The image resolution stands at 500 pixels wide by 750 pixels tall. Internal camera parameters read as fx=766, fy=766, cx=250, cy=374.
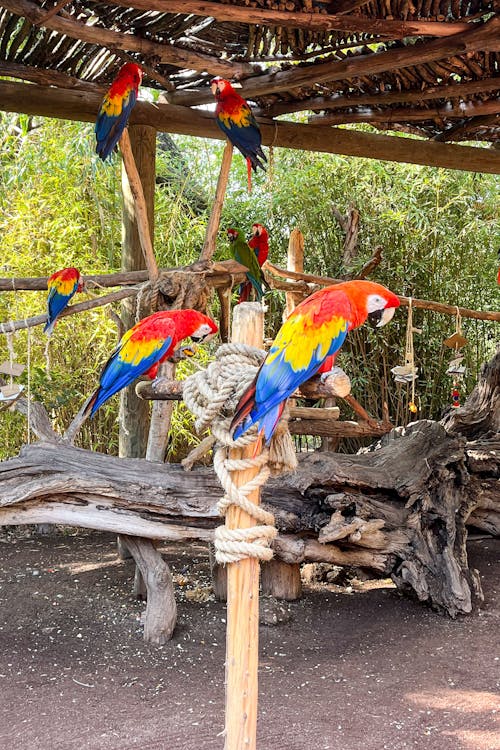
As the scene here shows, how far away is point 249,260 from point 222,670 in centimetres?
159

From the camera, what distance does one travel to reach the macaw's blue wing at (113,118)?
2.39 m

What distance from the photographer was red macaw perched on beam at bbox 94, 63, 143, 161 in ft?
7.82

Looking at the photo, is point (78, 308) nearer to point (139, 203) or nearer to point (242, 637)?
point (139, 203)

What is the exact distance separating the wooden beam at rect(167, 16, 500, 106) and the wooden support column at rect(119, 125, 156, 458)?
26 centimetres

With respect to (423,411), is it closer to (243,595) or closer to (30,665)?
(30,665)

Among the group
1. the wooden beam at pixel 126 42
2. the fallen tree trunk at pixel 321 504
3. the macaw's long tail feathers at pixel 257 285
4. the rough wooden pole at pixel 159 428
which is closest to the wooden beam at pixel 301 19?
→ the wooden beam at pixel 126 42

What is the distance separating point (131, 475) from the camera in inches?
102

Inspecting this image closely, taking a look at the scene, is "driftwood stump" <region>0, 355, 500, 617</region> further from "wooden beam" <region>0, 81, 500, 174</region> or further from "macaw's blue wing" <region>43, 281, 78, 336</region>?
"wooden beam" <region>0, 81, 500, 174</region>

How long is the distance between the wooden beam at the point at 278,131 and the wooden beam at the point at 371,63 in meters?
0.12

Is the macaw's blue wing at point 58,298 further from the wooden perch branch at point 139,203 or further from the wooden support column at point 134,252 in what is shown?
the wooden support column at point 134,252

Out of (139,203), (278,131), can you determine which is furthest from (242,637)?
(278,131)

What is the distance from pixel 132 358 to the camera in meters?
2.09

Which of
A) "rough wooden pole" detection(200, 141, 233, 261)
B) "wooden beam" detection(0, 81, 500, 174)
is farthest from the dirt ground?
"wooden beam" detection(0, 81, 500, 174)

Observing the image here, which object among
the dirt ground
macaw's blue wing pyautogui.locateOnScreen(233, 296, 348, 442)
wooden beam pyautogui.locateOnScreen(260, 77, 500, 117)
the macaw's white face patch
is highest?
wooden beam pyautogui.locateOnScreen(260, 77, 500, 117)
